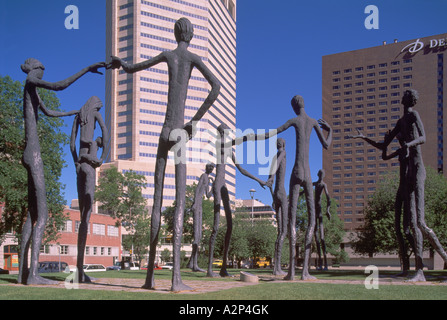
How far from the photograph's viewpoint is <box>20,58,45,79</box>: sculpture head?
417 inches

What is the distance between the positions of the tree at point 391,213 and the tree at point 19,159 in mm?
27420

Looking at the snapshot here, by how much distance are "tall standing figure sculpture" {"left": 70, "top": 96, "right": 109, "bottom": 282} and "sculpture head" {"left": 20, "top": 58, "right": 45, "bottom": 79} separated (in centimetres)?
155

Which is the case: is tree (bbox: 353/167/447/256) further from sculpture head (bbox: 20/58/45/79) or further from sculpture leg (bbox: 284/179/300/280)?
sculpture head (bbox: 20/58/45/79)

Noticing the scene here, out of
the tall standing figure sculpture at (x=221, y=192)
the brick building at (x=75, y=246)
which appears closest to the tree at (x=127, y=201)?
the brick building at (x=75, y=246)

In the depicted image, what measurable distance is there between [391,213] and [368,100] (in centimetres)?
11277

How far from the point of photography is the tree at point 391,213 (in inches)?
1377

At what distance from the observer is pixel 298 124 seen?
493 inches

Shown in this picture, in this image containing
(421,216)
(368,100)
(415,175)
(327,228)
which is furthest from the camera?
(368,100)

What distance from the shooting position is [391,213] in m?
38.9

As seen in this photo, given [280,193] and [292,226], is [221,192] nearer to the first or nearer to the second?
[280,193]

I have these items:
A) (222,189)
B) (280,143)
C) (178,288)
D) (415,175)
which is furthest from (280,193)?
(178,288)

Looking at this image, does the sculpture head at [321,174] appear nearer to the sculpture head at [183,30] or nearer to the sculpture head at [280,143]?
the sculpture head at [280,143]

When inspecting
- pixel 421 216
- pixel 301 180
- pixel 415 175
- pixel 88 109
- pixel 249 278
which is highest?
pixel 88 109
